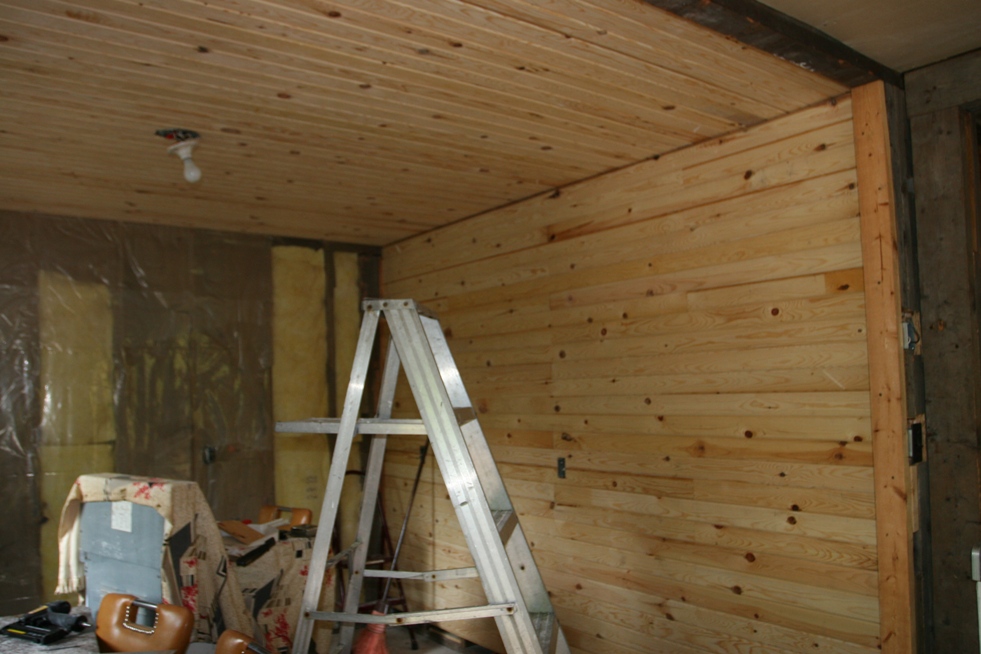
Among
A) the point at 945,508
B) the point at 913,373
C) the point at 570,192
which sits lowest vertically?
the point at 945,508

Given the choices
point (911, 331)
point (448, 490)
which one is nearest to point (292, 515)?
point (448, 490)

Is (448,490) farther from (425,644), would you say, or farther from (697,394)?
(425,644)

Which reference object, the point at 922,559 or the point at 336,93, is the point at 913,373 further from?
the point at 336,93

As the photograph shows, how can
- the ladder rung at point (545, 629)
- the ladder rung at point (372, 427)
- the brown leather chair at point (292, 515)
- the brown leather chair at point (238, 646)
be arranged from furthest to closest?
the brown leather chair at point (292, 515), the ladder rung at point (372, 427), the ladder rung at point (545, 629), the brown leather chair at point (238, 646)

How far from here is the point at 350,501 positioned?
16.3ft

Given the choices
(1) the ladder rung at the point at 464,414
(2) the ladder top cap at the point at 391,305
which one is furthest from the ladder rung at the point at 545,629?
(2) the ladder top cap at the point at 391,305

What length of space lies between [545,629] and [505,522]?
1.20ft

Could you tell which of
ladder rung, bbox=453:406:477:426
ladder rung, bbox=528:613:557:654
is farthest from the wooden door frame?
ladder rung, bbox=453:406:477:426

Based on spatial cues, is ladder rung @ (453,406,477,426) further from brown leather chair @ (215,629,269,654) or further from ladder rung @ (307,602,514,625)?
brown leather chair @ (215,629,269,654)

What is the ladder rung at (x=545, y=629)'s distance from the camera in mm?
2443

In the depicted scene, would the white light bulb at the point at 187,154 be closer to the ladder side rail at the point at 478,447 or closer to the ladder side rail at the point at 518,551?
the ladder side rail at the point at 478,447

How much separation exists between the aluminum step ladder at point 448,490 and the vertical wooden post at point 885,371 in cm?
109

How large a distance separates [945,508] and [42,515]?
4.09 meters

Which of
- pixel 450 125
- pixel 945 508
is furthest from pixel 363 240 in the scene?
pixel 945 508
